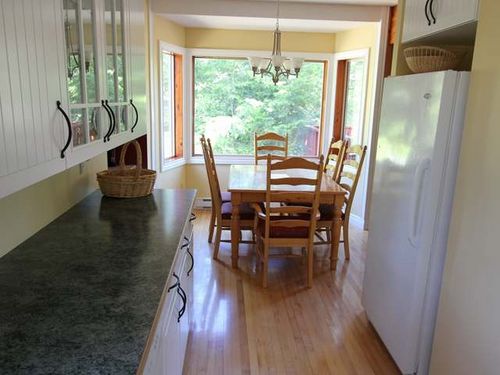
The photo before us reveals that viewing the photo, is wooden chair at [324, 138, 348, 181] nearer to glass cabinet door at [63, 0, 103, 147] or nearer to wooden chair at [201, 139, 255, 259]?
wooden chair at [201, 139, 255, 259]

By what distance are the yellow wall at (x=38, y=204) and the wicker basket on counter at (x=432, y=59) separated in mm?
1939

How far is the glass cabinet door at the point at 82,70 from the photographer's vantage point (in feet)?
4.29

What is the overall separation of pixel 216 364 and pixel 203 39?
13.0 ft

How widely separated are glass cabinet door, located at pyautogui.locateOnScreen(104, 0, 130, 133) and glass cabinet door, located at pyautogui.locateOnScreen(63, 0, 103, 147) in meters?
0.17

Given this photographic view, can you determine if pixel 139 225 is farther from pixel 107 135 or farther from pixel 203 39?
pixel 203 39

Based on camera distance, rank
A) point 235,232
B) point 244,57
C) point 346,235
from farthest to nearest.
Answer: point 244,57 → point 346,235 → point 235,232

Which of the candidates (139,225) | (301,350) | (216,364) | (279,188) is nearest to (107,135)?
(139,225)

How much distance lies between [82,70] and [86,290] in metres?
0.76

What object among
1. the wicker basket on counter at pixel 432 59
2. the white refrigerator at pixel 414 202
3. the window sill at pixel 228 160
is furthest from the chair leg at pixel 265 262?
the window sill at pixel 228 160

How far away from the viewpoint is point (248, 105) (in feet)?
17.3

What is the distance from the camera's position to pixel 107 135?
168 cm

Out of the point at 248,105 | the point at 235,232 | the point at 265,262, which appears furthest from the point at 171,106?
the point at 265,262

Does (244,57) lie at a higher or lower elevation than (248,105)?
higher

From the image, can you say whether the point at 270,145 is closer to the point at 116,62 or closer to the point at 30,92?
the point at 116,62
